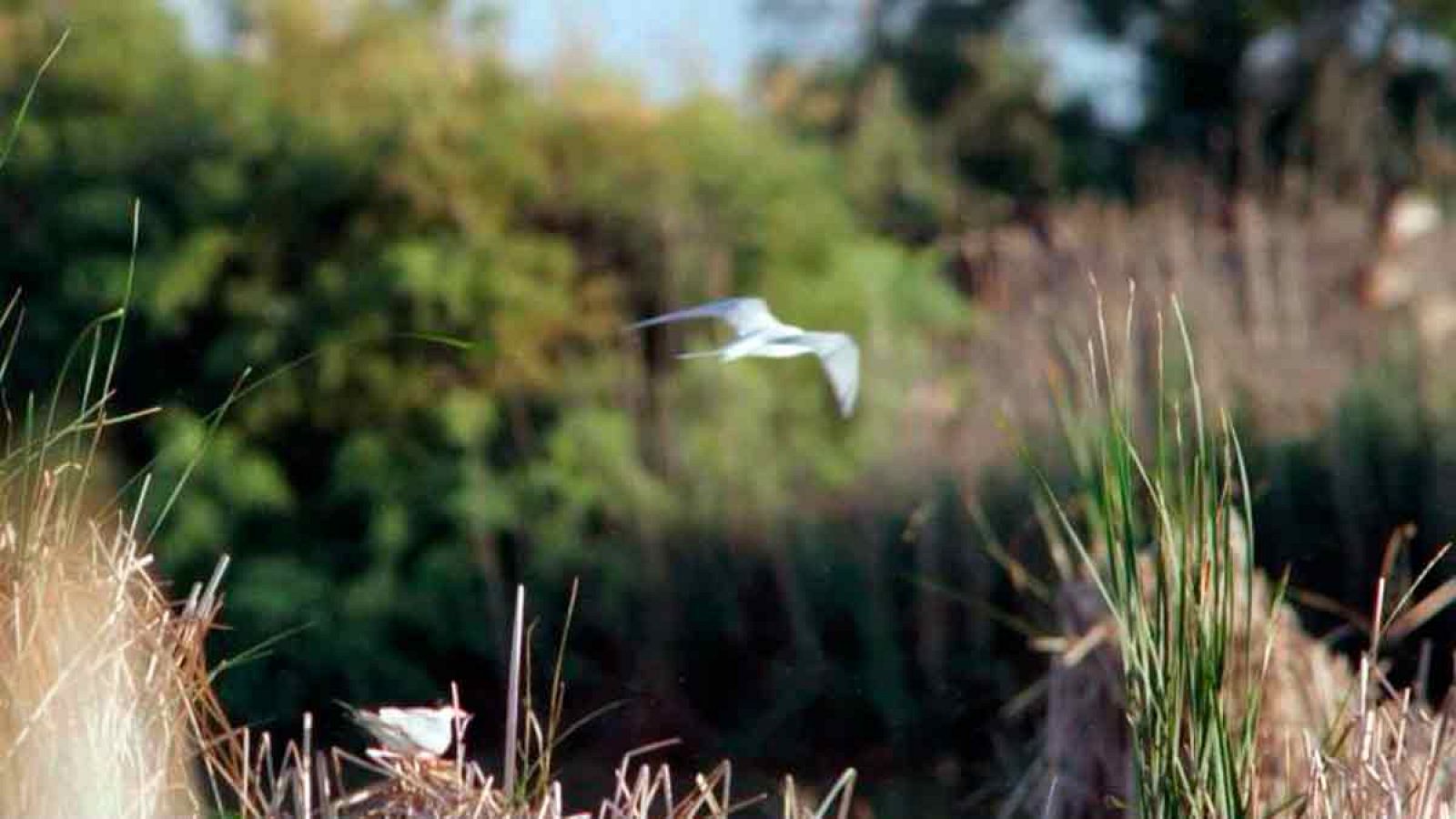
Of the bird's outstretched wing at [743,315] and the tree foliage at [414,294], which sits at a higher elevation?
the bird's outstretched wing at [743,315]

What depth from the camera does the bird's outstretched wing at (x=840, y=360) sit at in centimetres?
295

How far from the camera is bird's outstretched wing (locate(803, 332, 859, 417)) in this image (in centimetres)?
295

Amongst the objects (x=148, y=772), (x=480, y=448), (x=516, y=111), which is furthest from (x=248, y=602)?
(x=148, y=772)

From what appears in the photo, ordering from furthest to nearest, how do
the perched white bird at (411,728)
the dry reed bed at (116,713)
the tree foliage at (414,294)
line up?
the tree foliage at (414,294), the perched white bird at (411,728), the dry reed bed at (116,713)

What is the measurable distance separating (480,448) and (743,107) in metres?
2.44

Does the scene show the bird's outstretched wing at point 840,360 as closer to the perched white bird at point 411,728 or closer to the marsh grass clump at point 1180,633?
the marsh grass clump at point 1180,633

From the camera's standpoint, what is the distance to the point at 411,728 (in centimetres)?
258

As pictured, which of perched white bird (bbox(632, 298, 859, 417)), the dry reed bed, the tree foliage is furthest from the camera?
the tree foliage

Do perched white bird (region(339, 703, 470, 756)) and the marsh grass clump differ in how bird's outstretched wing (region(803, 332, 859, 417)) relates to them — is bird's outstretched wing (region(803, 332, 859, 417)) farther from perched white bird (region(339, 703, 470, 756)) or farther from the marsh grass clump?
perched white bird (region(339, 703, 470, 756))

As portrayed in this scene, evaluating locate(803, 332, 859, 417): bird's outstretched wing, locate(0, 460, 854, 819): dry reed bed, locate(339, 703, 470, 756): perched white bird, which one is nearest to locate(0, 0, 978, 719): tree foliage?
locate(803, 332, 859, 417): bird's outstretched wing

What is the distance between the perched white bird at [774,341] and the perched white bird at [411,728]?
0.55 metres

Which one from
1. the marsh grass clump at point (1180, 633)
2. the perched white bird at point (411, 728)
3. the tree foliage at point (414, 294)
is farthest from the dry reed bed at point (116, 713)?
the tree foliage at point (414, 294)

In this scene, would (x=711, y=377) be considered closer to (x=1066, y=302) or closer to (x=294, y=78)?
(x=1066, y=302)

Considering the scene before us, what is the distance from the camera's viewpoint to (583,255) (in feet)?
31.4
